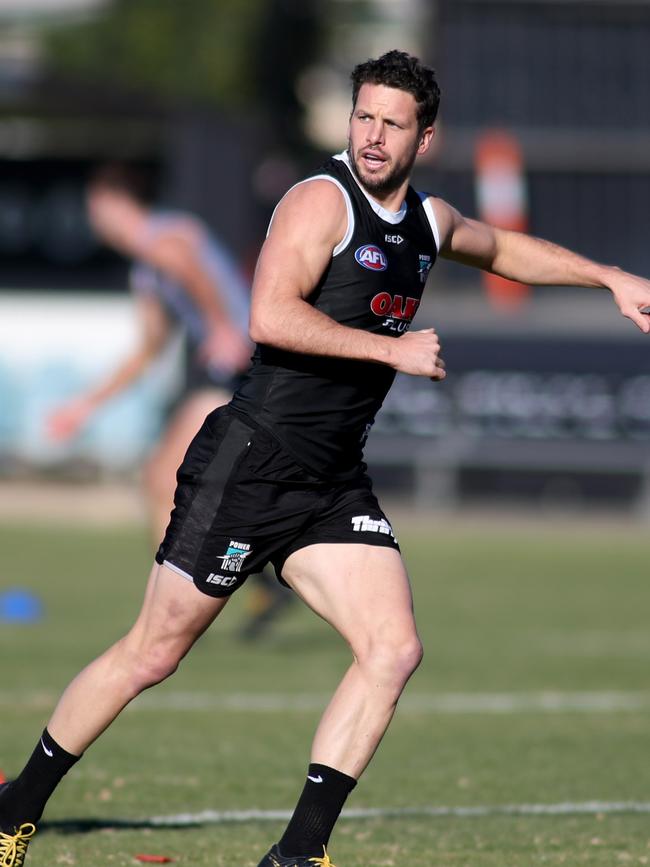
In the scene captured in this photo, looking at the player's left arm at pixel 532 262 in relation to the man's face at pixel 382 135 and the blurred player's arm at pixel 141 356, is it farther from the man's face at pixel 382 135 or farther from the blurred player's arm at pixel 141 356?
the blurred player's arm at pixel 141 356

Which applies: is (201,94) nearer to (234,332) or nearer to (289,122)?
(289,122)

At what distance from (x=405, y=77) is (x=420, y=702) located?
5078 mm

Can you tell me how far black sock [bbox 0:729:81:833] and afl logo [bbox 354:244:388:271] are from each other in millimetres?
1805

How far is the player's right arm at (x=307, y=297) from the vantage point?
5.09 metres

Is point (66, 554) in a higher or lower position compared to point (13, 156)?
lower

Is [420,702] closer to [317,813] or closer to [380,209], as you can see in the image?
[317,813]

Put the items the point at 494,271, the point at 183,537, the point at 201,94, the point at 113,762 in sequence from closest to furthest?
the point at 183,537
the point at 494,271
the point at 113,762
the point at 201,94

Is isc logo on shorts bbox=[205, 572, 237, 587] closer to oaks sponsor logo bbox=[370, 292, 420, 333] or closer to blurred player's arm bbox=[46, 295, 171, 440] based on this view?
oaks sponsor logo bbox=[370, 292, 420, 333]

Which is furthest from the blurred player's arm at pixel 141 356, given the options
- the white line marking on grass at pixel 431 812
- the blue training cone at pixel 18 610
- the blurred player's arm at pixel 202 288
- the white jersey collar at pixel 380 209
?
the white jersey collar at pixel 380 209

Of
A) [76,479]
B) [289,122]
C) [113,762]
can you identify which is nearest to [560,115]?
[76,479]

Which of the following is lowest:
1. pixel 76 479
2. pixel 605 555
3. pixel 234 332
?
pixel 76 479

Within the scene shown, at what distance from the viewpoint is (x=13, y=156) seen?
2550 centimetres

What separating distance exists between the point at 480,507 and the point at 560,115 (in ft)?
24.4

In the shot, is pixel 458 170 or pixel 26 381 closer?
pixel 26 381
